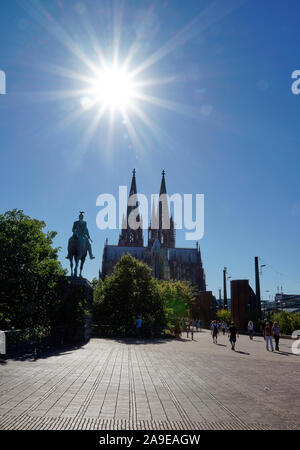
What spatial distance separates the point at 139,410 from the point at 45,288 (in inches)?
603

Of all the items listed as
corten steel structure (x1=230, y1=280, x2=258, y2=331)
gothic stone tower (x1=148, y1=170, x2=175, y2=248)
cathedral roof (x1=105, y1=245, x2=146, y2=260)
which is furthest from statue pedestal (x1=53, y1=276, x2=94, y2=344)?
gothic stone tower (x1=148, y1=170, x2=175, y2=248)

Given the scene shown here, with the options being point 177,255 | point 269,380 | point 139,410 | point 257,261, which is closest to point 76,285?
point 269,380

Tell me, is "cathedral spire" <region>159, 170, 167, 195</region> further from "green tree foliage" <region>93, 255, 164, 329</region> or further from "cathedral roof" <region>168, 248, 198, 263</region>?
"green tree foliage" <region>93, 255, 164, 329</region>

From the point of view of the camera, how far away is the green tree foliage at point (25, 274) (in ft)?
64.3

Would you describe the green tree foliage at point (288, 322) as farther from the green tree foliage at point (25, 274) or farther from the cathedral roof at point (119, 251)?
the cathedral roof at point (119, 251)

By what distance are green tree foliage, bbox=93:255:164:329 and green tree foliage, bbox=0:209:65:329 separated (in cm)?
620

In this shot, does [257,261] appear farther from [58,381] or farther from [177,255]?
[177,255]

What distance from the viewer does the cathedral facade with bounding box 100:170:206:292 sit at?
99.1m

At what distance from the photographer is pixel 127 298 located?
26922 mm

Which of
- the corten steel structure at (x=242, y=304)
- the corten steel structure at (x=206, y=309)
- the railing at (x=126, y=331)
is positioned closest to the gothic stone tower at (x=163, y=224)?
the corten steel structure at (x=206, y=309)

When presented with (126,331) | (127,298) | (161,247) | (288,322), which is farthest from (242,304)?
(161,247)

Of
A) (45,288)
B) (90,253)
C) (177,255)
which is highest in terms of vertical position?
(177,255)

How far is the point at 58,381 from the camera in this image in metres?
8.18
